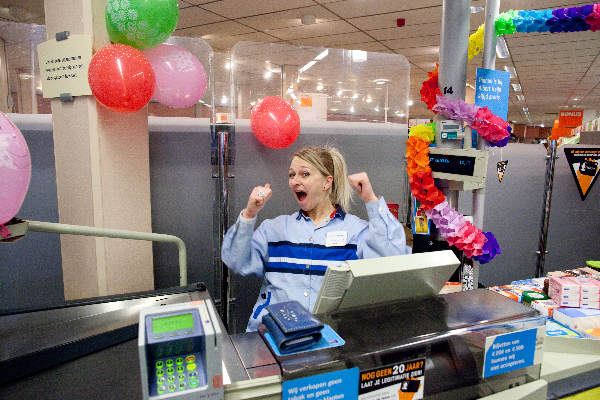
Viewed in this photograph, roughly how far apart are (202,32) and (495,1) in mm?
5888

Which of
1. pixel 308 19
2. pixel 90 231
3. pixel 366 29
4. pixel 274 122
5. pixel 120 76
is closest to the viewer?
pixel 90 231

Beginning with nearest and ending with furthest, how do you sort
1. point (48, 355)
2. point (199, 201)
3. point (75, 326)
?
point (48, 355) < point (75, 326) < point (199, 201)

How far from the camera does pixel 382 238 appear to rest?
1.83 m

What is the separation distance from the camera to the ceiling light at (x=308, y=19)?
18.3ft

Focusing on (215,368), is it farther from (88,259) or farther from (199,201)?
(199,201)

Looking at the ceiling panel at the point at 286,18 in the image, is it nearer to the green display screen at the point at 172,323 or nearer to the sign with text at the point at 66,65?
the sign with text at the point at 66,65

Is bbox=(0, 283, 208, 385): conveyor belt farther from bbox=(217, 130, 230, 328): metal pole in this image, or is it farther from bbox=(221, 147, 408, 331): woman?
bbox=(217, 130, 230, 328): metal pole

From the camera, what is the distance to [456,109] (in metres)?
1.57

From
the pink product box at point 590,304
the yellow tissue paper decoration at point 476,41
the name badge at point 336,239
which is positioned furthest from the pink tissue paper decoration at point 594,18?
the name badge at point 336,239

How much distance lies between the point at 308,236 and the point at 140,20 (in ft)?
4.06

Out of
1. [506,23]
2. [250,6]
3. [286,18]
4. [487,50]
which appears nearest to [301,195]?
[487,50]

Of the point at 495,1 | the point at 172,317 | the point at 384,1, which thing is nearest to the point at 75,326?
the point at 172,317

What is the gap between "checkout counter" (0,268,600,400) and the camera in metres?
0.85

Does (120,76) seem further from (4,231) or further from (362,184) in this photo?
(362,184)
